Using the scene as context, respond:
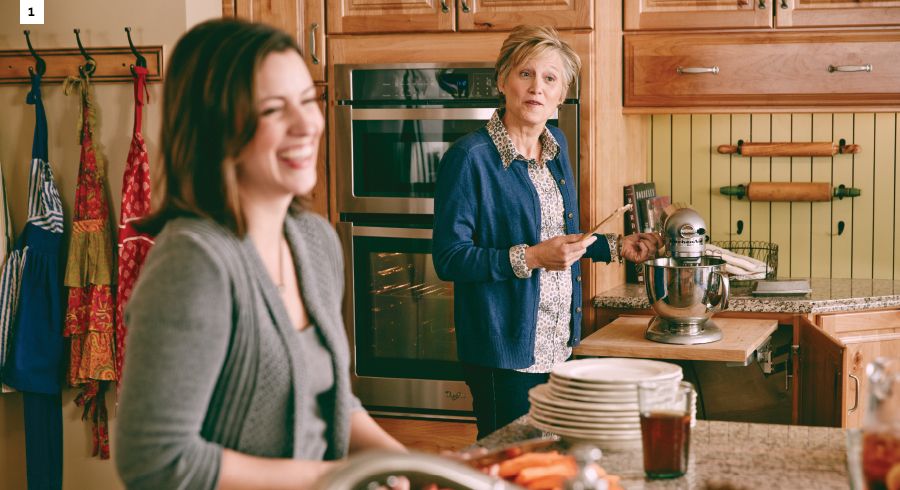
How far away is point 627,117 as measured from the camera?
11.5ft

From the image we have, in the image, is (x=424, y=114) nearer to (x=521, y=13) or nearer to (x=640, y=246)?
(x=521, y=13)

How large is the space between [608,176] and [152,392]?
95.9 inches

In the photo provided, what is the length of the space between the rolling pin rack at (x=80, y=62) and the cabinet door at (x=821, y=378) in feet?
7.26

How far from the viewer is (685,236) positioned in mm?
2771

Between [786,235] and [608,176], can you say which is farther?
[786,235]

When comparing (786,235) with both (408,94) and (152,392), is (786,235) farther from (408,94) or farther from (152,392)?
(152,392)

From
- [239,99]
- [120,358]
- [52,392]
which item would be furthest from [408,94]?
[239,99]

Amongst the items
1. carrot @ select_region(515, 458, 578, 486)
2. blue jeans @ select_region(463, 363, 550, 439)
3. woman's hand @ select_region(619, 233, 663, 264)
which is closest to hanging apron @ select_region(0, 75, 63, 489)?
blue jeans @ select_region(463, 363, 550, 439)

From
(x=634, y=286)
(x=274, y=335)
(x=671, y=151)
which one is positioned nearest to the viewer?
(x=274, y=335)

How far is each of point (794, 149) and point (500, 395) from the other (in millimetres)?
1715

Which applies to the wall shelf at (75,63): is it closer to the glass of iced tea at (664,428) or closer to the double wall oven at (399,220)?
the double wall oven at (399,220)

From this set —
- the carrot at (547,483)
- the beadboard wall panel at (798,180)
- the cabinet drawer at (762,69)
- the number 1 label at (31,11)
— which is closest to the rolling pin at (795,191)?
the beadboard wall panel at (798,180)

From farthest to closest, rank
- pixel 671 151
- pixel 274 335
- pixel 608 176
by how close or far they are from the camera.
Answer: pixel 671 151
pixel 608 176
pixel 274 335

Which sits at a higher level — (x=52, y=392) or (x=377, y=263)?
(x=377, y=263)
